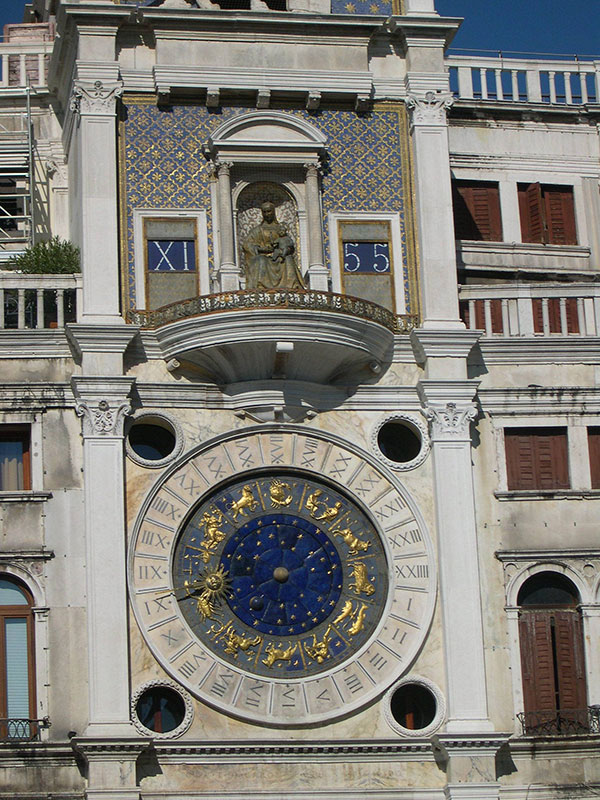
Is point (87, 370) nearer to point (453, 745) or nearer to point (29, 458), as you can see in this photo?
point (29, 458)

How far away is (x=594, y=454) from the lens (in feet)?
90.1

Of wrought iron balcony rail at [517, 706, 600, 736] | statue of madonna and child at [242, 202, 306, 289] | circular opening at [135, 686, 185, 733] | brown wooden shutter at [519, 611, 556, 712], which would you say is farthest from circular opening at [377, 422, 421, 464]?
circular opening at [135, 686, 185, 733]

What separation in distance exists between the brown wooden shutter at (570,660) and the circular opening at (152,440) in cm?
557

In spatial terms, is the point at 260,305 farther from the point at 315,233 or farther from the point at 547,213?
the point at 547,213

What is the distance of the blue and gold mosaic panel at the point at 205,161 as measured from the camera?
27266mm

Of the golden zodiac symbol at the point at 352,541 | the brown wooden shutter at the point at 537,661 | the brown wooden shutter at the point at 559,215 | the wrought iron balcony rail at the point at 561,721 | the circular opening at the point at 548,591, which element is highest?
the brown wooden shutter at the point at 559,215

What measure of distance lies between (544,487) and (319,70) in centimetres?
654

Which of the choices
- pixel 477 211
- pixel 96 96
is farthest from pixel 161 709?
pixel 477 211

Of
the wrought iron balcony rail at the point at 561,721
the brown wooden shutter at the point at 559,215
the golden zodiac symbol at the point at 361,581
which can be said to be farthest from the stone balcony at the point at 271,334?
the wrought iron balcony rail at the point at 561,721

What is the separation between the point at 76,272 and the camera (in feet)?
89.8

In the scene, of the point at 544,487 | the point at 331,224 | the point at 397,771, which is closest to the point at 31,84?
the point at 331,224

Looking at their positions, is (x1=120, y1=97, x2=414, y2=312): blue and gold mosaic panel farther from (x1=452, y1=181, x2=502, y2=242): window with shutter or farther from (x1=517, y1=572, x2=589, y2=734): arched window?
(x1=517, y1=572, x2=589, y2=734): arched window

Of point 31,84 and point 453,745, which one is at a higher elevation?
point 31,84

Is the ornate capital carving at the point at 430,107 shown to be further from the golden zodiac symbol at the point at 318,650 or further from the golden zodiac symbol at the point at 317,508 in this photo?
the golden zodiac symbol at the point at 318,650
